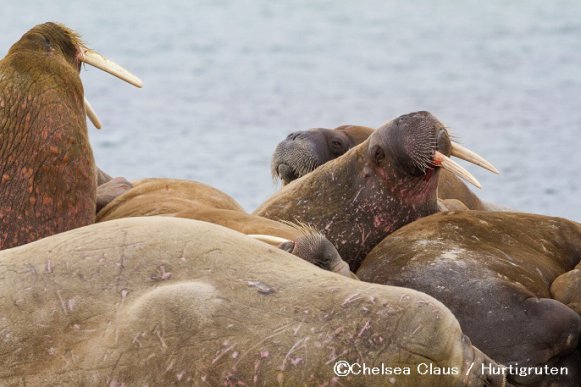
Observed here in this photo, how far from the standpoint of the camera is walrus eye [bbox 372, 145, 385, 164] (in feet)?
23.9

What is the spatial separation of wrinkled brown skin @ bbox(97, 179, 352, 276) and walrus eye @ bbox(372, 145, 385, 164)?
0.72 meters

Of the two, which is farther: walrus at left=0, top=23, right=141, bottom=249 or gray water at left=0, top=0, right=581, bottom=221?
gray water at left=0, top=0, right=581, bottom=221

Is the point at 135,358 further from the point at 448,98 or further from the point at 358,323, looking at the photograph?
the point at 448,98

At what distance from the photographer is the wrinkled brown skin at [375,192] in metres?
7.10

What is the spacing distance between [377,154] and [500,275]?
1426 millimetres

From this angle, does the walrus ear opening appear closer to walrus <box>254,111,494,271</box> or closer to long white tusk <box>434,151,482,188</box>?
walrus <box>254,111,494,271</box>

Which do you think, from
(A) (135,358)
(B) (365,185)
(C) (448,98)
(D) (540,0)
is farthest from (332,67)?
(A) (135,358)

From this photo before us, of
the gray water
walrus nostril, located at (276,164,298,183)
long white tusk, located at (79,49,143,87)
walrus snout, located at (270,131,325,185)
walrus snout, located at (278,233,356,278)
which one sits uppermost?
long white tusk, located at (79,49,143,87)

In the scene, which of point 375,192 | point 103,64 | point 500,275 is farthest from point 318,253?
point 103,64

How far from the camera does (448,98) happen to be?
2623 cm

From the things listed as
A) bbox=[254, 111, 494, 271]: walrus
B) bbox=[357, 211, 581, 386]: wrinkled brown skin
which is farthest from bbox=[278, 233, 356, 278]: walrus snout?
bbox=[254, 111, 494, 271]: walrus

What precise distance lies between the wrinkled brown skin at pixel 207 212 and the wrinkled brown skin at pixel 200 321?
0.32 m

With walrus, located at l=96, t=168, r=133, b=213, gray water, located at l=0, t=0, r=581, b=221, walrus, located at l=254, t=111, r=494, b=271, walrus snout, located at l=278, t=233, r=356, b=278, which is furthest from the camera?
gray water, located at l=0, t=0, r=581, b=221

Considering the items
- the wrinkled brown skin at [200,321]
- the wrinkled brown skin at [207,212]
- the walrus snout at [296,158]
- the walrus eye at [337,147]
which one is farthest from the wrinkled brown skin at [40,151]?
the walrus eye at [337,147]
